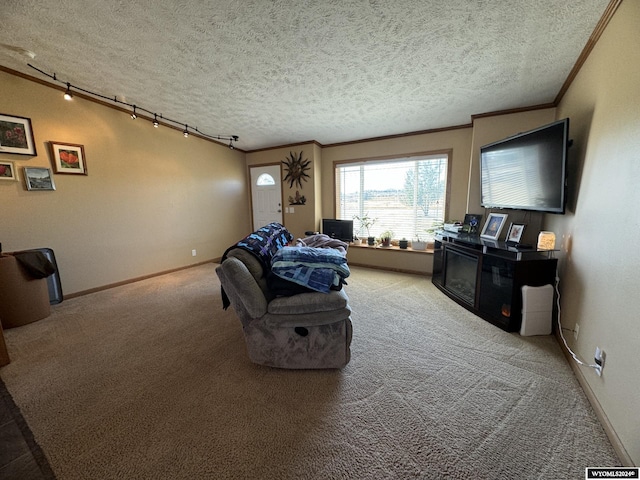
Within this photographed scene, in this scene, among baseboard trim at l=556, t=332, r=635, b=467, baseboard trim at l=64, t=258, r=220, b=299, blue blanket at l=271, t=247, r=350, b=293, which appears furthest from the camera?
baseboard trim at l=64, t=258, r=220, b=299

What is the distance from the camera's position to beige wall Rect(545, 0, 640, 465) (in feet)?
3.82

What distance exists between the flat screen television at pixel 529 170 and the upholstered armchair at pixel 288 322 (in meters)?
2.10

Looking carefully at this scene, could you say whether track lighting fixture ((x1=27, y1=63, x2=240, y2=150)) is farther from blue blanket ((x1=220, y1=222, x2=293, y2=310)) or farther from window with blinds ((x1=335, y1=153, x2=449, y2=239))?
blue blanket ((x1=220, y1=222, x2=293, y2=310))

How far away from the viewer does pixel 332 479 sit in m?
1.04

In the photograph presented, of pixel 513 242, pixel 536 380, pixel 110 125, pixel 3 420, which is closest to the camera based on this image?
pixel 3 420

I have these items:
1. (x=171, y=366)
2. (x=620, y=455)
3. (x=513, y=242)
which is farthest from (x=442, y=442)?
(x=513, y=242)

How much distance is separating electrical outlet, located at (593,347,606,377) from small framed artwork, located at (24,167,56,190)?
17.1ft

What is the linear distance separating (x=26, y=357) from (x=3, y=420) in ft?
2.60

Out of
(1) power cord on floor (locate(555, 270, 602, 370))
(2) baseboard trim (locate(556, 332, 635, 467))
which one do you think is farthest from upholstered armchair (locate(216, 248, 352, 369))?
(1) power cord on floor (locate(555, 270, 602, 370))

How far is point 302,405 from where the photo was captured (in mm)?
1427

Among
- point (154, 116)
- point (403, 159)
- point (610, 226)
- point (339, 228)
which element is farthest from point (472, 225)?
point (154, 116)

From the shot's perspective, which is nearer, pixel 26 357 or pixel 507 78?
pixel 26 357

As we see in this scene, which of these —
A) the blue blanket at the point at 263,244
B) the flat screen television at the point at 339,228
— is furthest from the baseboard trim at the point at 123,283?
the flat screen television at the point at 339,228

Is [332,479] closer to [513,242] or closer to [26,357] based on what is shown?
[26,357]
